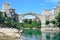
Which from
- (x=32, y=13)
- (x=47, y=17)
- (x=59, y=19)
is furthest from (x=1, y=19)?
(x=47, y=17)

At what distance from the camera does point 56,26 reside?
97500 mm

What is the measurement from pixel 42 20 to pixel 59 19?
145 ft

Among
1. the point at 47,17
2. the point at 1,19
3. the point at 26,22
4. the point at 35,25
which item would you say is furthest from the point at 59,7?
the point at 1,19

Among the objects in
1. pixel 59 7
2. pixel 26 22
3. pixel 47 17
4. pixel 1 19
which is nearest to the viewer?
pixel 1 19

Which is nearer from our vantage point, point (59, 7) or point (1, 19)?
point (1, 19)

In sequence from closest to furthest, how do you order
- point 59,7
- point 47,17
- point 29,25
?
point 59,7
point 47,17
point 29,25

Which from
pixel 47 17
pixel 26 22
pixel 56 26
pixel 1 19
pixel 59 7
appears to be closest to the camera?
pixel 1 19

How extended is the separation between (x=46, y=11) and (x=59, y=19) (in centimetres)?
6173

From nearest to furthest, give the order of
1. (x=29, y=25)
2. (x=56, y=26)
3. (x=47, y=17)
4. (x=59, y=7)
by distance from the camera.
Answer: (x=56, y=26)
(x=59, y=7)
(x=47, y=17)
(x=29, y=25)

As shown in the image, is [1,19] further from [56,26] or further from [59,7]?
[59,7]

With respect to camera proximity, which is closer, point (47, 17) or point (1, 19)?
point (1, 19)

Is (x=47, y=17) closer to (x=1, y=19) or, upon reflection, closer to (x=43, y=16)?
(x=43, y=16)

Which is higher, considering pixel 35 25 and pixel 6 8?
pixel 6 8

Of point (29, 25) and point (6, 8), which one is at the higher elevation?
point (6, 8)
